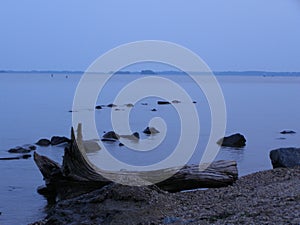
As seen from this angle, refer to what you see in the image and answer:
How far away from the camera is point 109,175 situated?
39.2ft

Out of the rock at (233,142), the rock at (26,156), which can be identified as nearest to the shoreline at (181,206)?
the rock at (26,156)

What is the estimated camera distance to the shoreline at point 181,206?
815 cm

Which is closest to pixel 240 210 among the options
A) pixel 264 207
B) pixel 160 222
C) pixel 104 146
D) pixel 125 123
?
pixel 264 207

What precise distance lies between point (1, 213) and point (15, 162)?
24.3 feet

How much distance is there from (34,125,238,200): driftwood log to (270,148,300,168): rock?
2246mm

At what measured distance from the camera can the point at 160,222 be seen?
8.69 m

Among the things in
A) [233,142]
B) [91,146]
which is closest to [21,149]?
[91,146]

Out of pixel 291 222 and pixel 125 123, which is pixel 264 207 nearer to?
pixel 291 222

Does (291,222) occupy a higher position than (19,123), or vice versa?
(291,222)

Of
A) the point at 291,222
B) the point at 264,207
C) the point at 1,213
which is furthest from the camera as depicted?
the point at 1,213

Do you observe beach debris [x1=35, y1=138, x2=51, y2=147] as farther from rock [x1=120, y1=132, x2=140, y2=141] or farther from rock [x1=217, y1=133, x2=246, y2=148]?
rock [x1=217, y1=133, x2=246, y2=148]

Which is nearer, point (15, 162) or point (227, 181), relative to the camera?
point (227, 181)

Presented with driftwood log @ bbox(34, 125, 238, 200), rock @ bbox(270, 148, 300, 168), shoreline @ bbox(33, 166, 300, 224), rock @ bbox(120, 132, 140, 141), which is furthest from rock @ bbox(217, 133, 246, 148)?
shoreline @ bbox(33, 166, 300, 224)

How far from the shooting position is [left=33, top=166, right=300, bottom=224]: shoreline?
8148 mm
